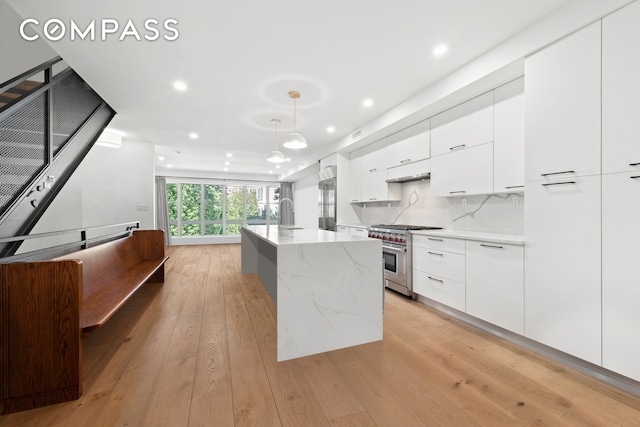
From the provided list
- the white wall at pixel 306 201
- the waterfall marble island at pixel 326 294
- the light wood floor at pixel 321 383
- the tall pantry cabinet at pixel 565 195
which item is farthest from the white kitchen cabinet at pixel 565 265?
the white wall at pixel 306 201

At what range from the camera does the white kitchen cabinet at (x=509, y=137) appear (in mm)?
2426

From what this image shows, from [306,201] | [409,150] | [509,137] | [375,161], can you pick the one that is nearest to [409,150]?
[409,150]

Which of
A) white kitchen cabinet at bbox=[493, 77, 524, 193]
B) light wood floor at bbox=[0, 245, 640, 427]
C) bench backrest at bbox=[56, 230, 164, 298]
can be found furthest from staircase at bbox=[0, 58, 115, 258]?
white kitchen cabinet at bbox=[493, 77, 524, 193]

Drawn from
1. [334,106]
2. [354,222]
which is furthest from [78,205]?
[354,222]

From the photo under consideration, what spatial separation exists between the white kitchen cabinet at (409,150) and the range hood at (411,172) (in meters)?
0.06

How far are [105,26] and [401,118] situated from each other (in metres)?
3.13

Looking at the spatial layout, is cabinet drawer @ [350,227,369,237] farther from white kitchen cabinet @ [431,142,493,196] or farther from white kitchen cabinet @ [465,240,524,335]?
white kitchen cabinet @ [465,240,524,335]

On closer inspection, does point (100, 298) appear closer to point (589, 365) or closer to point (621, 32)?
point (589, 365)

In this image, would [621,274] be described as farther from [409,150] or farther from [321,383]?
[409,150]

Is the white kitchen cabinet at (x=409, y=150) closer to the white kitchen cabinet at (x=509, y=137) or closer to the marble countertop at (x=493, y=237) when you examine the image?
the white kitchen cabinet at (x=509, y=137)

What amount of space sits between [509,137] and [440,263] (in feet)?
4.62

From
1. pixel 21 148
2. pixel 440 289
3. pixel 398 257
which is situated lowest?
pixel 440 289

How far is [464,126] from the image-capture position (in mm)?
2967

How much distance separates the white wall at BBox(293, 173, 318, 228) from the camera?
336 inches
